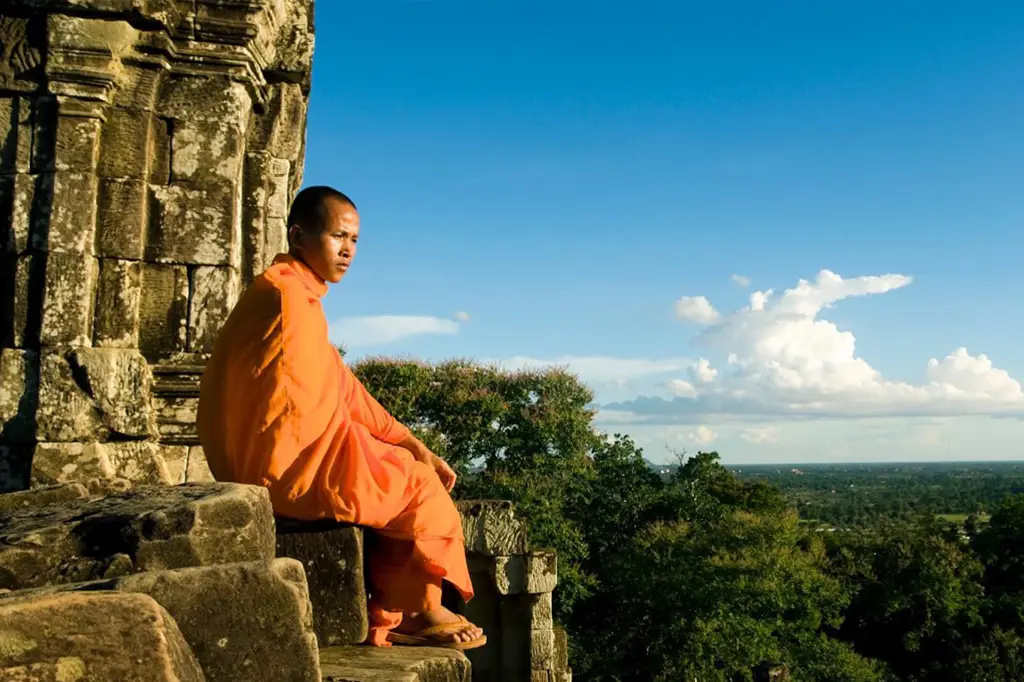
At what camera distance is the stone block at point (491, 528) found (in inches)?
211

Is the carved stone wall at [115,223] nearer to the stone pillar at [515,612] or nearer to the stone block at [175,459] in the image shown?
the stone block at [175,459]

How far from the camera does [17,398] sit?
4348mm

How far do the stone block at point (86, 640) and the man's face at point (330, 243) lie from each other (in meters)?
1.73

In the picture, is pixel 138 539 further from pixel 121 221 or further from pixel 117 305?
pixel 121 221

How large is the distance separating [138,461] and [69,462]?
30cm

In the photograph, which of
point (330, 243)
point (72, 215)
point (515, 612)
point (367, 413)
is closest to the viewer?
A: point (330, 243)

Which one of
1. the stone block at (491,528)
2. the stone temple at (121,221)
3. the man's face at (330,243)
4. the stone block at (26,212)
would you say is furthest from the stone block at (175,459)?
the man's face at (330,243)

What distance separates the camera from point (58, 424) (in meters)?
4.33

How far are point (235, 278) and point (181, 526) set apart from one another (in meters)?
2.77

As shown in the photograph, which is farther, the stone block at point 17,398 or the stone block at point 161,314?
the stone block at point 161,314

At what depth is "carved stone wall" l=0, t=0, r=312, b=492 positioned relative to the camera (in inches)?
172

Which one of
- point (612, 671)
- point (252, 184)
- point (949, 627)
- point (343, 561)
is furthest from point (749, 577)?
point (343, 561)

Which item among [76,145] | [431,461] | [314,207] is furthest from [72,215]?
[431,461]

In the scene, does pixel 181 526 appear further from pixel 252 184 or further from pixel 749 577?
pixel 749 577
